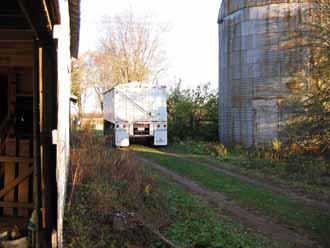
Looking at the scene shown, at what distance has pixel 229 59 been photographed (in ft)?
71.1

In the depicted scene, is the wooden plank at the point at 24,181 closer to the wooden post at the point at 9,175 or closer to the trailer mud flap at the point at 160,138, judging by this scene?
the wooden post at the point at 9,175

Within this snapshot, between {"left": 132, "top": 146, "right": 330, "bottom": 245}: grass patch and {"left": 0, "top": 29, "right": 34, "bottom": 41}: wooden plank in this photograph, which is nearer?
{"left": 0, "top": 29, "right": 34, "bottom": 41}: wooden plank

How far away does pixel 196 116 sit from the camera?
85.8 ft

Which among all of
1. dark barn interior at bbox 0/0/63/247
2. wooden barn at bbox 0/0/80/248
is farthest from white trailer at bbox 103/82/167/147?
wooden barn at bbox 0/0/80/248

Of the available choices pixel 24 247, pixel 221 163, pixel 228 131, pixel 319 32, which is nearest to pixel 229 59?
pixel 228 131

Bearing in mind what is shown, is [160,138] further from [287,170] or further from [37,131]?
[37,131]

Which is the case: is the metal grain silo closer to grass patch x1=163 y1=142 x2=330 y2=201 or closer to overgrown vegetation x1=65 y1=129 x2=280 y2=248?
grass patch x1=163 y1=142 x2=330 y2=201

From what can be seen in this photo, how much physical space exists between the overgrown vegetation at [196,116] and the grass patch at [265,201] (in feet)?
31.9

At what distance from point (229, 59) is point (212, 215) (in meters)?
14.2

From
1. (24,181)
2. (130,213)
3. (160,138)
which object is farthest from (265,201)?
(160,138)

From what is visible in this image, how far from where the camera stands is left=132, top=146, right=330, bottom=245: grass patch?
8.19 meters

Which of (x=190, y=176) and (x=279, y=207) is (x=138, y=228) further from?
(x=190, y=176)

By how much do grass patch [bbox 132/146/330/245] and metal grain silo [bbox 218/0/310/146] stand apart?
578 centimetres

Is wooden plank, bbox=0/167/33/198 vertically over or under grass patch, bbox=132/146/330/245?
over
